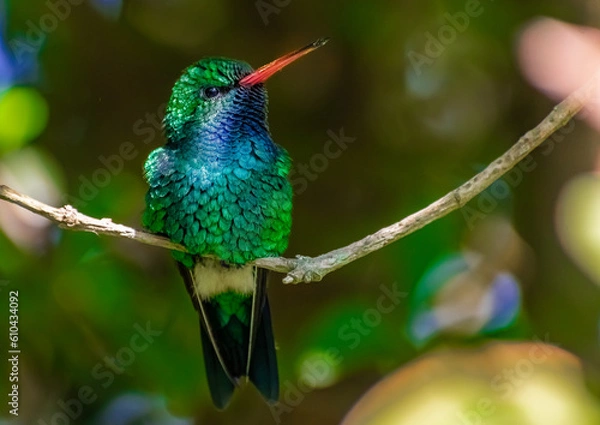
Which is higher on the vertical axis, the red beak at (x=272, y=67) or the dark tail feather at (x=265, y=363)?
the red beak at (x=272, y=67)

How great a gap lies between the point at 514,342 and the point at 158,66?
2.14m

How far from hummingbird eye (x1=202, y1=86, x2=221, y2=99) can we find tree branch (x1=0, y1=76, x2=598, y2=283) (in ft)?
2.19

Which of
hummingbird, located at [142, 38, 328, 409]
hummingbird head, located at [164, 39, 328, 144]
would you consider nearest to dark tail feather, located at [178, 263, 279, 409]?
hummingbird, located at [142, 38, 328, 409]

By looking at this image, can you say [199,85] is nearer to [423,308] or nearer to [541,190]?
[423,308]

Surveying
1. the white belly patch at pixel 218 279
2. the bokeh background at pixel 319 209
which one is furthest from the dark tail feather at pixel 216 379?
the bokeh background at pixel 319 209

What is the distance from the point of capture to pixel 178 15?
13.1 feet

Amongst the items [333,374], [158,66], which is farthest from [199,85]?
[333,374]

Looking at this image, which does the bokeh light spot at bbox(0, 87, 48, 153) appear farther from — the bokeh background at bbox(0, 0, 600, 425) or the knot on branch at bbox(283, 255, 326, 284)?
the knot on branch at bbox(283, 255, 326, 284)

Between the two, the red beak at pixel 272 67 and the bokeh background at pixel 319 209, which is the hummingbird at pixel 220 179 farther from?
the bokeh background at pixel 319 209

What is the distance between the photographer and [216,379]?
344 cm

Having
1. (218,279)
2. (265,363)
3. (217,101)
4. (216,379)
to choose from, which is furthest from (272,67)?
(216,379)

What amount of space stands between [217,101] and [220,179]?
32 centimetres

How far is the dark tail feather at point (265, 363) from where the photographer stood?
339cm

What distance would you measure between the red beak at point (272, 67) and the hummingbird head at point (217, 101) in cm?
2
